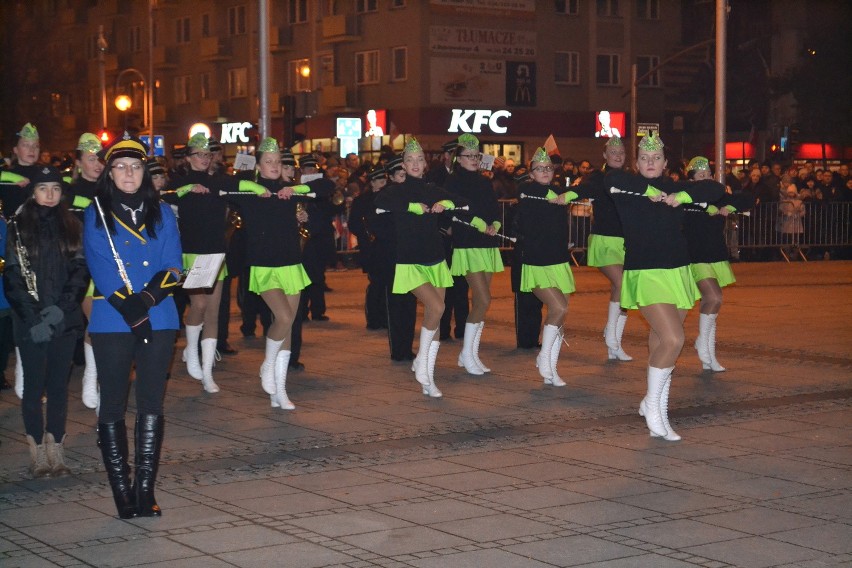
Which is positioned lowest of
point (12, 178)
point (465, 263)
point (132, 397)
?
point (132, 397)

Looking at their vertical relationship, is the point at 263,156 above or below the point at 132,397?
above

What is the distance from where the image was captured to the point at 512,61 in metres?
49.8

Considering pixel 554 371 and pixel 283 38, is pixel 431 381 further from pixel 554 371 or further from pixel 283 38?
pixel 283 38

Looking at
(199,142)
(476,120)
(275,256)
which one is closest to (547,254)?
(275,256)

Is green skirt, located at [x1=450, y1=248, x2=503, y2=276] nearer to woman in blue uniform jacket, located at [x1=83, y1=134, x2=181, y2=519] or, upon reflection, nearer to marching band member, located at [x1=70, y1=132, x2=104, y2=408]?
marching band member, located at [x1=70, y1=132, x2=104, y2=408]

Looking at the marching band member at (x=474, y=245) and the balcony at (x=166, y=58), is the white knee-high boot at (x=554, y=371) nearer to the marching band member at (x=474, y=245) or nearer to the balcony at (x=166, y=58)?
the marching band member at (x=474, y=245)

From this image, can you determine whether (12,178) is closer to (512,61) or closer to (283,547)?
(283,547)

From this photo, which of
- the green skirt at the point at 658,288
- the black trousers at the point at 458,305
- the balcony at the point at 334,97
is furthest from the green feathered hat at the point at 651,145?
the balcony at the point at 334,97

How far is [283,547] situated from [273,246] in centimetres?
456

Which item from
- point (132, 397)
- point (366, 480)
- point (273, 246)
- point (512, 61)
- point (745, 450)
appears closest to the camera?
point (366, 480)

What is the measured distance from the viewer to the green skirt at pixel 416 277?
11.6 metres

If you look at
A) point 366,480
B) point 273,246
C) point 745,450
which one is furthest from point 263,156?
point 745,450

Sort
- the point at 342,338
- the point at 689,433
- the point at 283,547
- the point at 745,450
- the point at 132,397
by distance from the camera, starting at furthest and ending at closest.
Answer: the point at 342,338, the point at 132,397, the point at 689,433, the point at 745,450, the point at 283,547

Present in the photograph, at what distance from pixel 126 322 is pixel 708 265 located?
7183 millimetres
